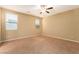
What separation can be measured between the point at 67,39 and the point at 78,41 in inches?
22.2

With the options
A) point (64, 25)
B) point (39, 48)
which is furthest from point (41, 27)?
point (39, 48)

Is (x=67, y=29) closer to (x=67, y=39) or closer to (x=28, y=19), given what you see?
(x=67, y=39)

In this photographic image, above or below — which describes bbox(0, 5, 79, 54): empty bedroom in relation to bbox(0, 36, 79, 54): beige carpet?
above

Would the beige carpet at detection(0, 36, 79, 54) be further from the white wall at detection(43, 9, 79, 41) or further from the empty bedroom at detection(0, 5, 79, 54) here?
the white wall at detection(43, 9, 79, 41)

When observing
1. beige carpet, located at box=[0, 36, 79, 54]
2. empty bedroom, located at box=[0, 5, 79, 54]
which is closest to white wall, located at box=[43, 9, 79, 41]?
empty bedroom, located at box=[0, 5, 79, 54]

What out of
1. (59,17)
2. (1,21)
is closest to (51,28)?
(59,17)

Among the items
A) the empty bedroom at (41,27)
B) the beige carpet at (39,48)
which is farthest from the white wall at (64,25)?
the beige carpet at (39,48)

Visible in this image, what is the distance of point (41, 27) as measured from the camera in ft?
14.6

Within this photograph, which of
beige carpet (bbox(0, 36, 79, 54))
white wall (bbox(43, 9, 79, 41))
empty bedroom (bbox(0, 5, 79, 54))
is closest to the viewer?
beige carpet (bbox(0, 36, 79, 54))

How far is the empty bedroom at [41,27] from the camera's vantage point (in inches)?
115

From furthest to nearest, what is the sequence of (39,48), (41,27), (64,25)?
(41,27) → (64,25) → (39,48)

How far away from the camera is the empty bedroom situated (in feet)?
9.58

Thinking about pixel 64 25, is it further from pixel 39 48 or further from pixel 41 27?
pixel 39 48
